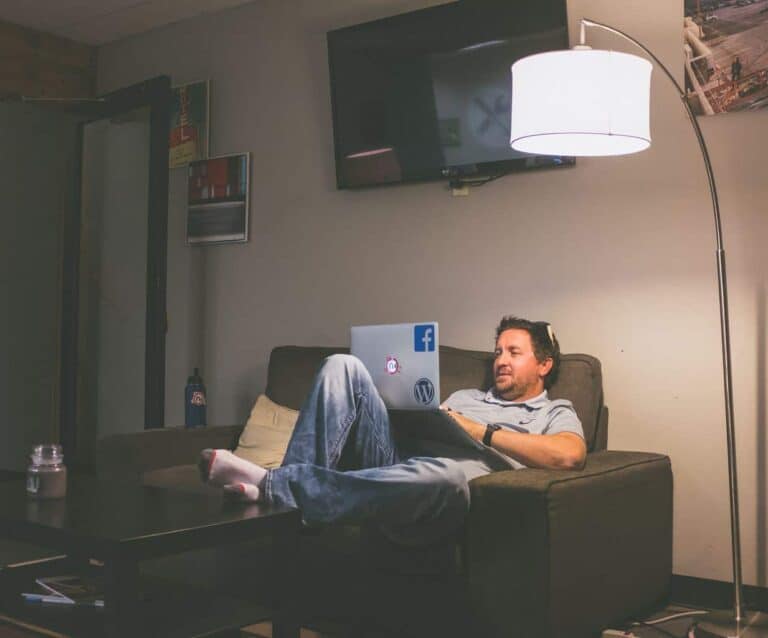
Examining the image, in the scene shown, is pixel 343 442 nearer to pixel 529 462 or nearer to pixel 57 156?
pixel 529 462

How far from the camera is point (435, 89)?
3596mm

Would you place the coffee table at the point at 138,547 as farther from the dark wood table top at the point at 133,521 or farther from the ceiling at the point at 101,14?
the ceiling at the point at 101,14

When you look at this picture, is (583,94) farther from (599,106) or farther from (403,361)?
(403,361)

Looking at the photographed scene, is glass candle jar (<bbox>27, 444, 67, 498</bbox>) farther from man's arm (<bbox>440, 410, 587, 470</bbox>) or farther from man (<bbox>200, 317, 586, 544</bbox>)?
man's arm (<bbox>440, 410, 587, 470</bbox>)

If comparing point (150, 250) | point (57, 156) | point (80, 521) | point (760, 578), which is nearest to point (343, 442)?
point (80, 521)

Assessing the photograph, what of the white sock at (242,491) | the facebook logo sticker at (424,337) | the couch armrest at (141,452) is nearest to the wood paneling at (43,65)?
the couch armrest at (141,452)

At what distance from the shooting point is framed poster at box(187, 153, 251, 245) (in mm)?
4332

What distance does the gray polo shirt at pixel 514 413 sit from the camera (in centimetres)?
270

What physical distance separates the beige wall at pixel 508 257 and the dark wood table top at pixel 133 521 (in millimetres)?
1033

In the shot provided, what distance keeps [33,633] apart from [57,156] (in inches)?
127

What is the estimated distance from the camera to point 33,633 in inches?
98.8

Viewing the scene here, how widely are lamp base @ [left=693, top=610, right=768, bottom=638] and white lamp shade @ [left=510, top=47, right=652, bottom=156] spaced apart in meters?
1.27

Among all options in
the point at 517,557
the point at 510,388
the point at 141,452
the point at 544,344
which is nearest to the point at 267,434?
the point at 141,452

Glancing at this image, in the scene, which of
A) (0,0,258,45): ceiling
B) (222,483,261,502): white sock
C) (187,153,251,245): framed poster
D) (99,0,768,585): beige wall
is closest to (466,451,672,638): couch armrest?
(99,0,768,585): beige wall
